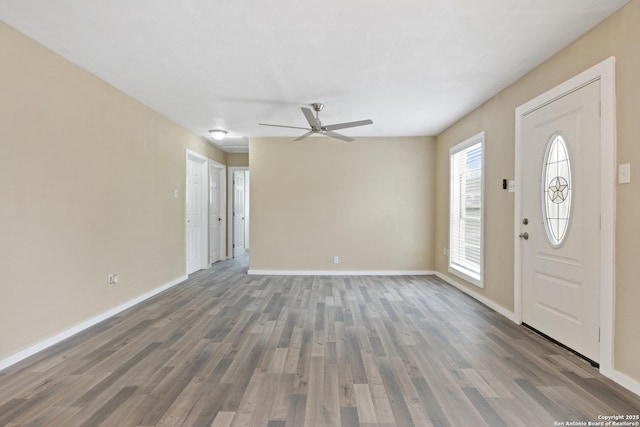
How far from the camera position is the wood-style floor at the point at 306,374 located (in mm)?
1743

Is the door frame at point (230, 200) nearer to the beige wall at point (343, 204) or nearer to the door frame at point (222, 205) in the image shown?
the door frame at point (222, 205)

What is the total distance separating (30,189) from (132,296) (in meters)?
1.80

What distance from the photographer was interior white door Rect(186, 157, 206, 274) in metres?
5.54

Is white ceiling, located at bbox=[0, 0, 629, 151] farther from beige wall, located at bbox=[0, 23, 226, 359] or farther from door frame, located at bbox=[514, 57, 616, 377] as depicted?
door frame, located at bbox=[514, 57, 616, 377]

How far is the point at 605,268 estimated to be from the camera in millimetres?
2150

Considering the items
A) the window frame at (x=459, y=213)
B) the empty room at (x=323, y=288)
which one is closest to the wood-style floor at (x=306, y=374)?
the empty room at (x=323, y=288)

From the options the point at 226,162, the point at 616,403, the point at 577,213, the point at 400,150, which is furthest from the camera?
the point at 226,162

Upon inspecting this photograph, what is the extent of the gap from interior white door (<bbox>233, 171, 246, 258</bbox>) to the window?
16.2 ft

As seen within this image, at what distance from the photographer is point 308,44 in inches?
99.3

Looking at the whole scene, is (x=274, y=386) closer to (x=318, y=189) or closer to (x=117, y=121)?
(x=117, y=121)

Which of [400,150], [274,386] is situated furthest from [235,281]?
[400,150]

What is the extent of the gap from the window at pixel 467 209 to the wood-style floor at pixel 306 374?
97 cm

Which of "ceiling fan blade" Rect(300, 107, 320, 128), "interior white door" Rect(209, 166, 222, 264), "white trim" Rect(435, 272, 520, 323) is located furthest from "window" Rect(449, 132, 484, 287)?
"interior white door" Rect(209, 166, 222, 264)

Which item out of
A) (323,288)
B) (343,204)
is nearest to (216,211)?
(343,204)
